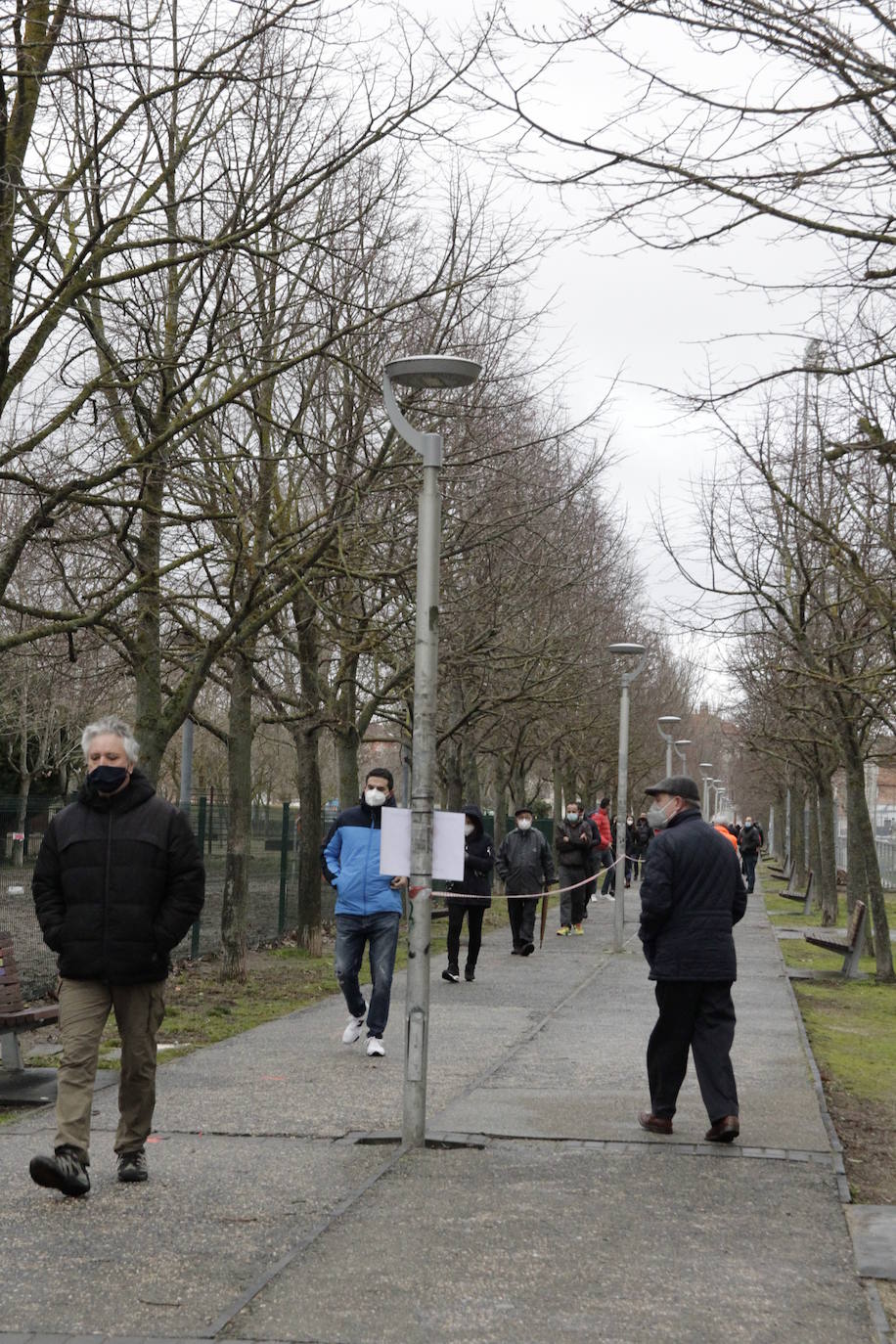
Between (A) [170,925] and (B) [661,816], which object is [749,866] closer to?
(B) [661,816]

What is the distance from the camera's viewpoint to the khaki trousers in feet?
22.4

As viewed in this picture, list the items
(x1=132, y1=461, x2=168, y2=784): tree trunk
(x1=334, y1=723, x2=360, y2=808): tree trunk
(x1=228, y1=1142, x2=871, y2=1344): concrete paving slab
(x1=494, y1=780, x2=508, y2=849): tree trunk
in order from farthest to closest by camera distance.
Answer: (x1=494, y1=780, x2=508, y2=849): tree trunk
(x1=334, y1=723, x2=360, y2=808): tree trunk
(x1=132, y1=461, x2=168, y2=784): tree trunk
(x1=228, y1=1142, x2=871, y2=1344): concrete paving slab

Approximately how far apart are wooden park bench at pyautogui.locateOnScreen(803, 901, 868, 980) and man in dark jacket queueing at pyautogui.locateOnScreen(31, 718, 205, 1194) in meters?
12.0

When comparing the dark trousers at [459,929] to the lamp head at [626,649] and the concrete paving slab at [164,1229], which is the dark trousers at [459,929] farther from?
the concrete paving slab at [164,1229]

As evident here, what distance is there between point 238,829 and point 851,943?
6629 mm

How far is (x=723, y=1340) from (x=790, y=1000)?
1055cm

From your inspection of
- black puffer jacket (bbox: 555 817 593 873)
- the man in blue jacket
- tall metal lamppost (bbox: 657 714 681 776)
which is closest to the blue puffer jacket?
the man in blue jacket

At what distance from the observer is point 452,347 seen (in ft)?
45.5

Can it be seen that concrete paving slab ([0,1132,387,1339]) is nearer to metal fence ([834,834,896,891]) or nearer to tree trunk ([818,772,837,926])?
tree trunk ([818,772,837,926])

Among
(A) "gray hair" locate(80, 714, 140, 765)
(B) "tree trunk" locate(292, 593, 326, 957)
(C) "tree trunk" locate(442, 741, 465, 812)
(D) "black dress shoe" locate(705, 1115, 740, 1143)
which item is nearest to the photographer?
(A) "gray hair" locate(80, 714, 140, 765)

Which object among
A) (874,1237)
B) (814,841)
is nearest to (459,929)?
(874,1237)

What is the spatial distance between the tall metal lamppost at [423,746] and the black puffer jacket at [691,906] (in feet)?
3.77

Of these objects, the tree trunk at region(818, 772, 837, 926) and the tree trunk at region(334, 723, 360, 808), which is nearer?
the tree trunk at region(334, 723, 360, 808)

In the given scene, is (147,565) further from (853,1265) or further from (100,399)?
(853,1265)
